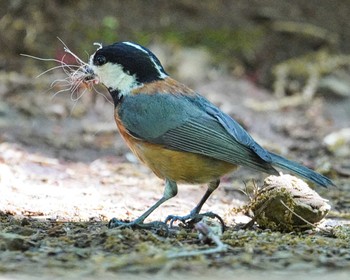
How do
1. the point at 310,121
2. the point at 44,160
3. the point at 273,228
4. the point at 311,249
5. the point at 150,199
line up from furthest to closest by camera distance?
the point at 310,121 → the point at 44,160 → the point at 150,199 → the point at 273,228 → the point at 311,249

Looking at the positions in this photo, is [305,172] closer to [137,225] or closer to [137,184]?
[137,225]

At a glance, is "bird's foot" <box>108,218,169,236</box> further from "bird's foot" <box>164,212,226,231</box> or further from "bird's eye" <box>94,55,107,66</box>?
"bird's eye" <box>94,55,107,66</box>

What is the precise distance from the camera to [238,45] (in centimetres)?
899

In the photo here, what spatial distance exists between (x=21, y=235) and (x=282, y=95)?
17.5ft

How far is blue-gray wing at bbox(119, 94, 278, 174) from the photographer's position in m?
4.25

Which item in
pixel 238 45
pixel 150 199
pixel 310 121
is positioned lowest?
pixel 150 199

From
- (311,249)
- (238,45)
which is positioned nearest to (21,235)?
(311,249)

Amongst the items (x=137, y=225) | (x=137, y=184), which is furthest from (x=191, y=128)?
(x=137, y=184)

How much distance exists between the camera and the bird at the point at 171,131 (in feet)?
13.9

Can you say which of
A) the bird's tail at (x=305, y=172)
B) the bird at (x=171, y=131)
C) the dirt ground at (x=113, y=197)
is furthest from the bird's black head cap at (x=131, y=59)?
the bird's tail at (x=305, y=172)

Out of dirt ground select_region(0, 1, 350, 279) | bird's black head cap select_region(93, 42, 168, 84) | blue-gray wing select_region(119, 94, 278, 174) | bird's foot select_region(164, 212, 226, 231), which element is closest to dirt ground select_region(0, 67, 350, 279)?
dirt ground select_region(0, 1, 350, 279)

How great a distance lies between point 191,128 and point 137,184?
1326 millimetres

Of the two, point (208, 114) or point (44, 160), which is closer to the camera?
point (208, 114)

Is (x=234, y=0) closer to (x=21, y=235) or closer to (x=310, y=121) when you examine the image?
(x=310, y=121)
